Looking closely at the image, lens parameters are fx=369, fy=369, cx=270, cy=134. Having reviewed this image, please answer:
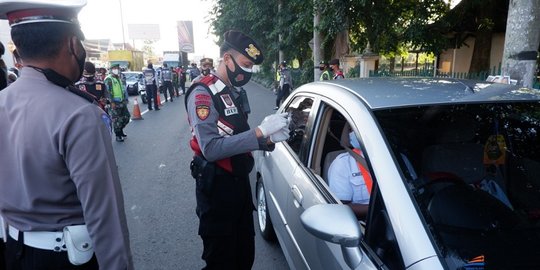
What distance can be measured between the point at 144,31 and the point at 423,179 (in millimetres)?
65541

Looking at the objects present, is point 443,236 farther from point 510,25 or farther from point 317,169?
point 510,25

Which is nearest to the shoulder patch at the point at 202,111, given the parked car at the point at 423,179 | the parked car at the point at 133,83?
the parked car at the point at 423,179

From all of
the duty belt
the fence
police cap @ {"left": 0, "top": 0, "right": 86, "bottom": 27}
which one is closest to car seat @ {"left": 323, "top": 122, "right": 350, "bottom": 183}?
the duty belt

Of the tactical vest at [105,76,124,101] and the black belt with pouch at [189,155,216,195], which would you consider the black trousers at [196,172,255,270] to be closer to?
the black belt with pouch at [189,155,216,195]

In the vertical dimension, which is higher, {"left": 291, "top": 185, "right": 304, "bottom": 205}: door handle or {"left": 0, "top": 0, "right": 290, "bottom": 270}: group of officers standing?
{"left": 0, "top": 0, "right": 290, "bottom": 270}: group of officers standing

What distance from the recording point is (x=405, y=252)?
1305 mm

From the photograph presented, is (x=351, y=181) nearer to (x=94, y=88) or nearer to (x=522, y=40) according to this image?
(x=522, y=40)

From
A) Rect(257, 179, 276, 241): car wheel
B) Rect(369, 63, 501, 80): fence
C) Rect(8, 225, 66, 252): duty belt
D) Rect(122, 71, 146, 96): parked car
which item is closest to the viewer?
Rect(8, 225, 66, 252): duty belt

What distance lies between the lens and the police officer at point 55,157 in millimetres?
1229

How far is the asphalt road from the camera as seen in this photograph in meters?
3.40

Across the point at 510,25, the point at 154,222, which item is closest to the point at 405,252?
the point at 154,222

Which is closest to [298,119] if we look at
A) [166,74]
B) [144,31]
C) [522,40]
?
[522,40]

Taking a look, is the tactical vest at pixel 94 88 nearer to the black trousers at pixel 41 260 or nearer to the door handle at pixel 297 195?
the door handle at pixel 297 195

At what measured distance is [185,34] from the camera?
46.7 meters
